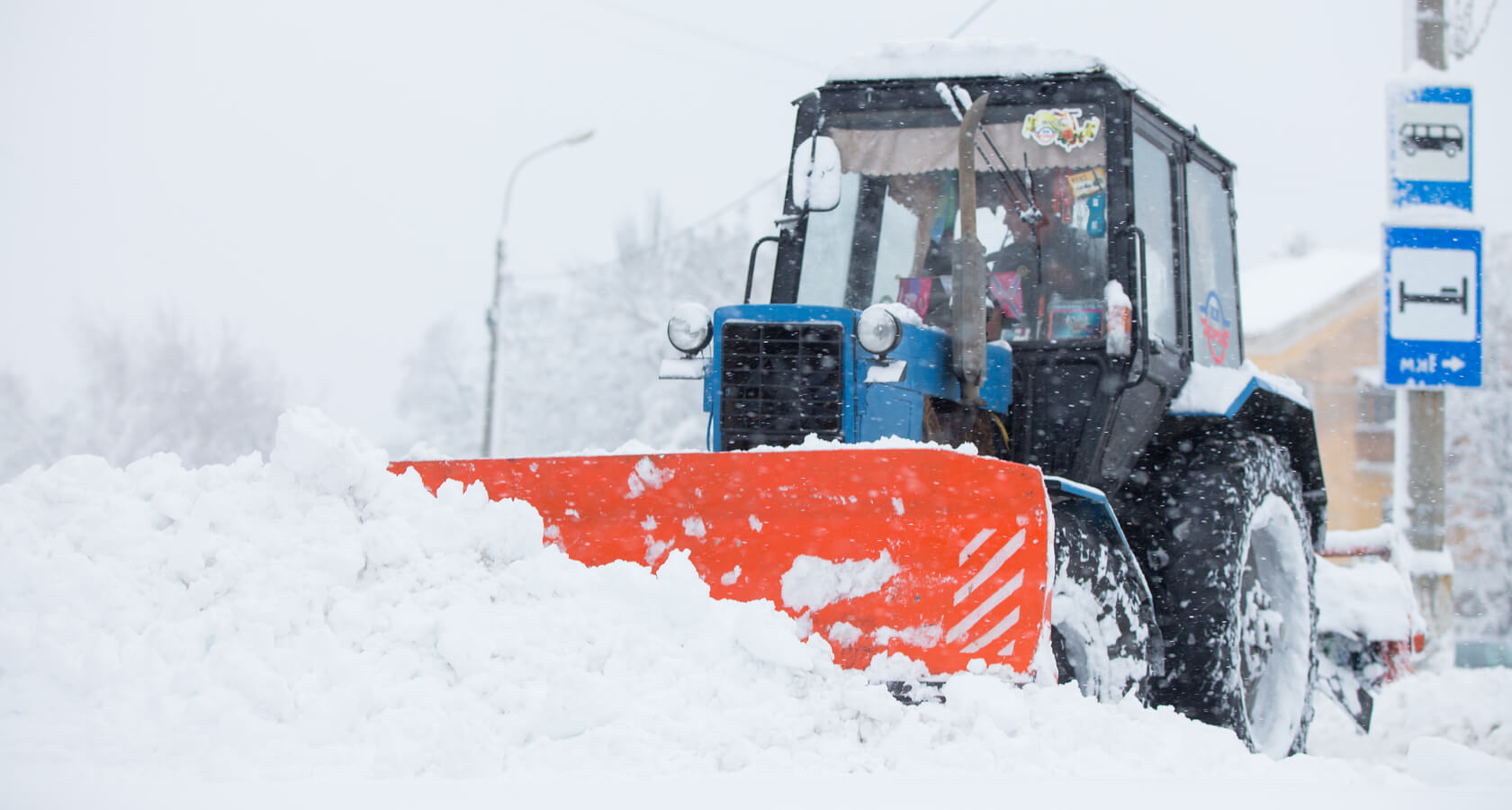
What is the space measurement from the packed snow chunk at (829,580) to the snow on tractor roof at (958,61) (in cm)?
211

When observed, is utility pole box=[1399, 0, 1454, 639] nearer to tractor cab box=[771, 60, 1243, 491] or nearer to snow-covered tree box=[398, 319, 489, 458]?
tractor cab box=[771, 60, 1243, 491]

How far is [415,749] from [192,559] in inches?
35.8

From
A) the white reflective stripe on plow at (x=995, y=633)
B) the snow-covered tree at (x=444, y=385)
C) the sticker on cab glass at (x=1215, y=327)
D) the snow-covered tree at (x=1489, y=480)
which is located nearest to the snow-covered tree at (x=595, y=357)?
the snow-covered tree at (x=444, y=385)

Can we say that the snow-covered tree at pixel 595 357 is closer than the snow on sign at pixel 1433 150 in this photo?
No

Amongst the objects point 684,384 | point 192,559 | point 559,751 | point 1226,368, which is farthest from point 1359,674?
point 684,384

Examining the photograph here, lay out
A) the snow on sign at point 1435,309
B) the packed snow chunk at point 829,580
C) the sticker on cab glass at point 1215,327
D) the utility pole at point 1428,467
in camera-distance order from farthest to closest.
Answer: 1. the utility pole at point 1428,467
2. the snow on sign at point 1435,309
3. the sticker on cab glass at point 1215,327
4. the packed snow chunk at point 829,580

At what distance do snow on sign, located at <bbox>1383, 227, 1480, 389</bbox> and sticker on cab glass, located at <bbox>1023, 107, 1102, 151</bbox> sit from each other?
2.95m

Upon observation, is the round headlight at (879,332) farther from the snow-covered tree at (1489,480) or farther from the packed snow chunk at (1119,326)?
the snow-covered tree at (1489,480)

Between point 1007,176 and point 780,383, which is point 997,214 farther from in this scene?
point 780,383

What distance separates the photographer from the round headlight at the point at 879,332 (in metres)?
4.04

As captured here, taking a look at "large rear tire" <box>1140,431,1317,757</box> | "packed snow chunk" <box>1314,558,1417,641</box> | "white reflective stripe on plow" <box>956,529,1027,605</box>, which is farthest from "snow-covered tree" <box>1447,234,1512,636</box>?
"white reflective stripe on plow" <box>956,529,1027,605</box>

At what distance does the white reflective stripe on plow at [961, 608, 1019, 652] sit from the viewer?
3365 millimetres

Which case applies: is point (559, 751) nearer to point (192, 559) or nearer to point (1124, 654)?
point (192, 559)

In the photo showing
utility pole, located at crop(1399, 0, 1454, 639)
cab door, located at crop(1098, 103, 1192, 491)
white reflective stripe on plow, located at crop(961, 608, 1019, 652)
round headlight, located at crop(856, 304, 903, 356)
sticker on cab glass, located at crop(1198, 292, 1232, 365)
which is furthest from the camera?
utility pole, located at crop(1399, 0, 1454, 639)
